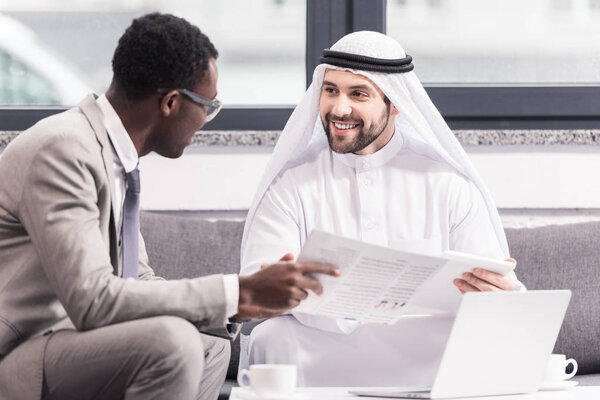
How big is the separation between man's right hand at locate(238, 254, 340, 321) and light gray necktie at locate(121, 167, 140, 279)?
38 centimetres

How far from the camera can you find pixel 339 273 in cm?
193

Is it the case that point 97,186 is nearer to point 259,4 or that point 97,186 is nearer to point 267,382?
point 267,382

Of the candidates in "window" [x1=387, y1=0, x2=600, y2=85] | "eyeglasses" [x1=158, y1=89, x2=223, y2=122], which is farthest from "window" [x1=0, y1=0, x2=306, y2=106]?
"eyeglasses" [x1=158, y1=89, x2=223, y2=122]

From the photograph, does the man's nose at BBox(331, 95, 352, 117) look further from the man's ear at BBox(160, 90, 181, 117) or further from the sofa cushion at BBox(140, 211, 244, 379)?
the man's ear at BBox(160, 90, 181, 117)

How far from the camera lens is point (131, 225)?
2.35 meters

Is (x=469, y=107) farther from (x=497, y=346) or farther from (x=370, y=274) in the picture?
(x=370, y=274)

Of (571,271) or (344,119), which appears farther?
(571,271)

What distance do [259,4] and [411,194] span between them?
4.19ft

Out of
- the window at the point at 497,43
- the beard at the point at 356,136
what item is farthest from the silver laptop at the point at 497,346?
the window at the point at 497,43

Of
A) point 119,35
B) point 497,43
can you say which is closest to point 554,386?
point 497,43

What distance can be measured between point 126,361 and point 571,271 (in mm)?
1843

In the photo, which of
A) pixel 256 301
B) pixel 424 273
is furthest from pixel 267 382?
pixel 424 273

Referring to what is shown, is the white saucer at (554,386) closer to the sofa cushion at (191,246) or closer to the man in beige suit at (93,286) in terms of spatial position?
the man in beige suit at (93,286)

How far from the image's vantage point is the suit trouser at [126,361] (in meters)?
1.96
